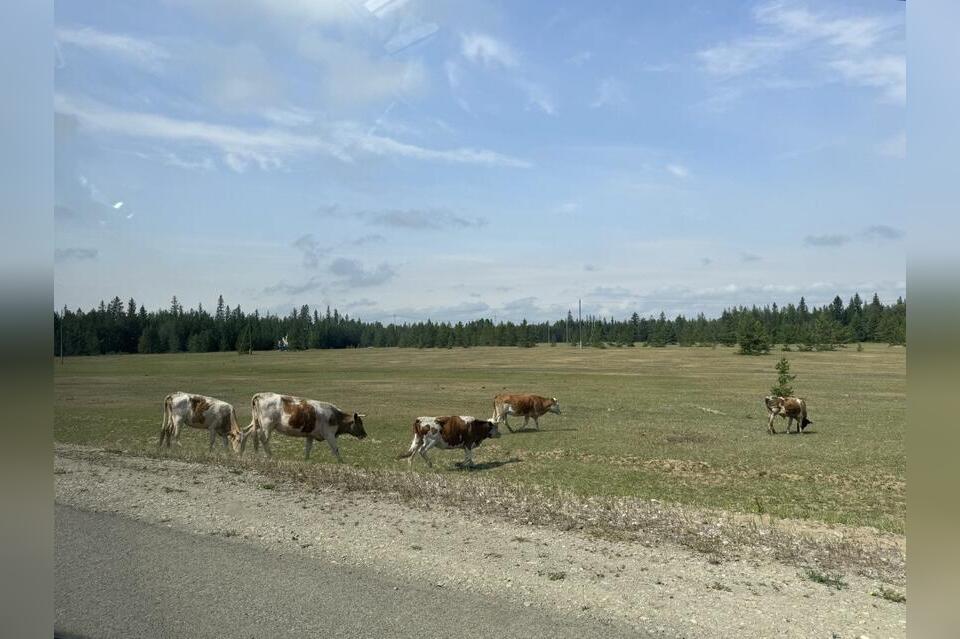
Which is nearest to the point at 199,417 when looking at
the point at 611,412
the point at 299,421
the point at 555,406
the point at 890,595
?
the point at 299,421

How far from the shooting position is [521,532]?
617cm

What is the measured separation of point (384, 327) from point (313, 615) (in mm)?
5009

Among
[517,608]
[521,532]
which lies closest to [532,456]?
[521,532]

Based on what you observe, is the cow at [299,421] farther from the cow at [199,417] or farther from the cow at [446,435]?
the cow at [446,435]

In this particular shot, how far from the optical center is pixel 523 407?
1157 cm

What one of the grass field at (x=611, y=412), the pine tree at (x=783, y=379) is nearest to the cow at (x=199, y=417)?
the grass field at (x=611, y=412)

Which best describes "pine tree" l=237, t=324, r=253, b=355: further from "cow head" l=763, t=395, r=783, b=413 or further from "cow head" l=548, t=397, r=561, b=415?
"cow head" l=763, t=395, r=783, b=413

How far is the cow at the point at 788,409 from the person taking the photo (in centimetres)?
998

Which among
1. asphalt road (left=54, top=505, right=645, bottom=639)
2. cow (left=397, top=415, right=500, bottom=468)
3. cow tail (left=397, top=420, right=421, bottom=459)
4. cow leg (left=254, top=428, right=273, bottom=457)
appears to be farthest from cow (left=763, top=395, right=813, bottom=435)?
cow leg (left=254, top=428, right=273, bottom=457)

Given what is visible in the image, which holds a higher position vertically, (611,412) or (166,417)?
(166,417)

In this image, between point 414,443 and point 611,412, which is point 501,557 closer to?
point 414,443

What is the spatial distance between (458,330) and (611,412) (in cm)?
370

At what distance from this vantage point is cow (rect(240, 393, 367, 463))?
32.9 ft

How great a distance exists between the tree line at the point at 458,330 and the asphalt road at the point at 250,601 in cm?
Result: 164
